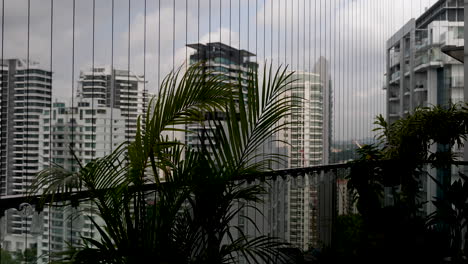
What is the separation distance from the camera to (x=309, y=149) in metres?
4.57

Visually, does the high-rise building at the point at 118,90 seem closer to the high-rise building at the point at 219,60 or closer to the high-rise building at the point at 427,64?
the high-rise building at the point at 219,60

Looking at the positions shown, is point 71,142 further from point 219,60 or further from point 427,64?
point 427,64

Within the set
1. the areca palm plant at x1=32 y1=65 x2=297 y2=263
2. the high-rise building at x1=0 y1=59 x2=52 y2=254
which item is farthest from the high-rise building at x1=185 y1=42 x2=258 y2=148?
the high-rise building at x1=0 y1=59 x2=52 y2=254

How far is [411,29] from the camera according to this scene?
7824 mm

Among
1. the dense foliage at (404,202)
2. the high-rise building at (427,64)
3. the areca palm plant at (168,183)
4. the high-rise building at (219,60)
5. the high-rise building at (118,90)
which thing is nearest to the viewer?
the areca palm plant at (168,183)

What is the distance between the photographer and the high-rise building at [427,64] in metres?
7.78

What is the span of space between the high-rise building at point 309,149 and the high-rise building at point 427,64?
2.96 m

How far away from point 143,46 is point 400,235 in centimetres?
235

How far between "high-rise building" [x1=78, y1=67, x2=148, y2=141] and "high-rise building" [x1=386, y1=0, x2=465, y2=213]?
5.42 meters

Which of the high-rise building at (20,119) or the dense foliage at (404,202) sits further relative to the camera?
the dense foliage at (404,202)

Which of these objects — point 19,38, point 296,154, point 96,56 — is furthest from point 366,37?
point 19,38

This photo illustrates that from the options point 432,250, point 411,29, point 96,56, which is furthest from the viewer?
point 411,29

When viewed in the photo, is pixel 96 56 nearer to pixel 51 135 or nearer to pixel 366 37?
pixel 51 135

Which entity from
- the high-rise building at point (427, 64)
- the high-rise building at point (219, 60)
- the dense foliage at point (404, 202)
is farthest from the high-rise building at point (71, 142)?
the high-rise building at point (427, 64)
